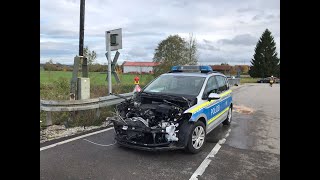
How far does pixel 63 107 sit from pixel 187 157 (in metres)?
3.92

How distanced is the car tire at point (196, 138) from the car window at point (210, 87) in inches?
29.5

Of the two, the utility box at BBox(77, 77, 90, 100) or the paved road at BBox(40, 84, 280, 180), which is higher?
the utility box at BBox(77, 77, 90, 100)

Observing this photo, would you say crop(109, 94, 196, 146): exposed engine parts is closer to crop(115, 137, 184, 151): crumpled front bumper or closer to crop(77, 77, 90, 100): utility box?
crop(115, 137, 184, 151): crumpled front bumper

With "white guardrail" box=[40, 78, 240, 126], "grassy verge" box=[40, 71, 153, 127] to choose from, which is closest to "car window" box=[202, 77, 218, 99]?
"white guardrail" box=[40, 78, 240, 126]

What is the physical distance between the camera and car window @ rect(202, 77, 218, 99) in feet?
22.0

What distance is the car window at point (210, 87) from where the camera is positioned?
671cm

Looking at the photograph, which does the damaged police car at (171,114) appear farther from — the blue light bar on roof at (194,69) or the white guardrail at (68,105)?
the white guardrail at (68,105)

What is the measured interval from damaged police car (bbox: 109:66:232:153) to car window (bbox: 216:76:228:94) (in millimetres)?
538

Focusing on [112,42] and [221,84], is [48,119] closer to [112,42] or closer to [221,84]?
[112,42]
